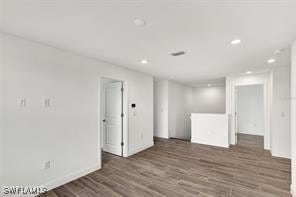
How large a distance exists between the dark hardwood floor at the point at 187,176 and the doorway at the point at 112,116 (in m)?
0.41

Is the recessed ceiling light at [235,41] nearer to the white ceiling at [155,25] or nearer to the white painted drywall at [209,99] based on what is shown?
the white ceiling at [155,25]

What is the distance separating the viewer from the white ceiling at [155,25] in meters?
1.50

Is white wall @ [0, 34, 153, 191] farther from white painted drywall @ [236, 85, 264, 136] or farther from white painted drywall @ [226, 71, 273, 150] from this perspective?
white painted drywall @ [236, 85, 264, 136]

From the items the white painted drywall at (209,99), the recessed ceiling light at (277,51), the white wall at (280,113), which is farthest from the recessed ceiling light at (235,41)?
the white painted drywall at (209,99)

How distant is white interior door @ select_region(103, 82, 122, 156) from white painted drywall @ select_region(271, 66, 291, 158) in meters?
4.50

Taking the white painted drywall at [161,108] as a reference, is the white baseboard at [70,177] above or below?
below

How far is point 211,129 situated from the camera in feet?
17.1

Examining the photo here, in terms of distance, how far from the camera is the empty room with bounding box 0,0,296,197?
1676 millimetres

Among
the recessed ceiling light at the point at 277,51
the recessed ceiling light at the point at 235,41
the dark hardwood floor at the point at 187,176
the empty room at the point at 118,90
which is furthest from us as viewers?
Result: the recessed ceiling light at the point at 277,51

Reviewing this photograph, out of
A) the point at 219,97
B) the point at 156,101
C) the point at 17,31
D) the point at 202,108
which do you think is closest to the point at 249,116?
the point at 219,97

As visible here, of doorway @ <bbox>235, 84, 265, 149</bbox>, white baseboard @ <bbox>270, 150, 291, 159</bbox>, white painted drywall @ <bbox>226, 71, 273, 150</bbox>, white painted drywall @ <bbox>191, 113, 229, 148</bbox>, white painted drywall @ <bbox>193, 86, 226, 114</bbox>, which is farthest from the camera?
white painted drywall @ <bbox>193, 86, 226, 114</bbox>

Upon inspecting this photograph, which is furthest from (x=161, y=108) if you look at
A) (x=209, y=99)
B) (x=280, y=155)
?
(x=280, y=155)

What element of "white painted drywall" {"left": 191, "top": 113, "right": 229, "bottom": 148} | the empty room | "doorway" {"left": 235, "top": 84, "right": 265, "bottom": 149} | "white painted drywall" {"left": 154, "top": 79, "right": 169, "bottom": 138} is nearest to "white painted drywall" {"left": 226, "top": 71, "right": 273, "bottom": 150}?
the empty room

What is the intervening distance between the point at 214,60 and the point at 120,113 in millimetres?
2879
